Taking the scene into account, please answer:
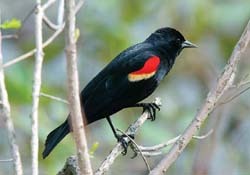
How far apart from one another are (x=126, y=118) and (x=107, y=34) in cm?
50

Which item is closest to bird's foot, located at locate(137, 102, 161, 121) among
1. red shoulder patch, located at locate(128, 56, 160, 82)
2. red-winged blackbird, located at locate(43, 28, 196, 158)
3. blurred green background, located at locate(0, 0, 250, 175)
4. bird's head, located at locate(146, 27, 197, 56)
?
red-winged blackbird, located at locate(43, 28, 196, 158)

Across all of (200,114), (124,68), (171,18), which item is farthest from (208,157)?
(171,18)

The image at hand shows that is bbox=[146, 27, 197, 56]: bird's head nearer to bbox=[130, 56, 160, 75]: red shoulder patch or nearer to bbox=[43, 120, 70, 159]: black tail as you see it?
bbox=[130, 56, 160, 75]: red shoulder patch

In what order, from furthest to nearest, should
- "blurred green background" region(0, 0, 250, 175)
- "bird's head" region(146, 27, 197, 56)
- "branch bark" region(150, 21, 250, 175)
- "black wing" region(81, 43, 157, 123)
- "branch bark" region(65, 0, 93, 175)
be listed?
"blurred green background" region(0, 0, 250, 175)
"bird's head" region(146, 27, 197, 56)
"black wing" region(81, 43, 157, 123)
"branch bark" region(150, 21, 250, 175)
"branch bark" region(65, 0, 93, 175)

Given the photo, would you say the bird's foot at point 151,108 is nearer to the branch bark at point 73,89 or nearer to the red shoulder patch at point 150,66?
the red shoulder patch at point 150,66

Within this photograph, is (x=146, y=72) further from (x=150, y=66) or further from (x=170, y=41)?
(x=170, y=41)

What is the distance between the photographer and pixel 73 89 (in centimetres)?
192

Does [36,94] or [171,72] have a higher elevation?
[36,94]

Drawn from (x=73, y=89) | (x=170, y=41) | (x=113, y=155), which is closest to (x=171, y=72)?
(x=170, y=41)

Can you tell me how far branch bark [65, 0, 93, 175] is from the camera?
1869mm

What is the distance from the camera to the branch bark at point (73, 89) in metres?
1.87

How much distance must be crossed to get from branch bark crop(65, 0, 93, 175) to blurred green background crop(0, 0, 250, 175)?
1995 millimetres

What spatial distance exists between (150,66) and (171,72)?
4.09ft

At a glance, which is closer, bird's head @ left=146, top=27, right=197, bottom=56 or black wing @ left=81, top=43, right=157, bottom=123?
black wing @ left=81, top=43, right=157, bottom=123
